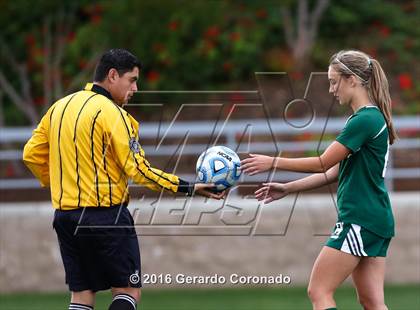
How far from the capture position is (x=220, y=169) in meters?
6.16

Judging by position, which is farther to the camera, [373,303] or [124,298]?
[124,298]

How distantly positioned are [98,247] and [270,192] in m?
1.11

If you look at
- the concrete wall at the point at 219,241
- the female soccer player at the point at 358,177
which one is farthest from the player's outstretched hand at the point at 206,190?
the concrete wall at the point at 219,241

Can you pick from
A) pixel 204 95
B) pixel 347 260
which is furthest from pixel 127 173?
pixel 204 95

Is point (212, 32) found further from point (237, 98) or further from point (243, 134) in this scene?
point (243, 134)

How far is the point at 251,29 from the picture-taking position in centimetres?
1500

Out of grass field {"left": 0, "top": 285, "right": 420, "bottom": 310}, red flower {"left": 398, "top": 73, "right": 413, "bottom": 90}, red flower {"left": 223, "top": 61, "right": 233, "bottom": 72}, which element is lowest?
grass field {"left": 0, "top": 285, "right": 420, "bottom": 310}

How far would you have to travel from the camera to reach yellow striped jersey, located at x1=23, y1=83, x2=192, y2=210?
5773 millimetres

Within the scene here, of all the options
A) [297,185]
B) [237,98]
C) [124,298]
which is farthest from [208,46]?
[124,298]

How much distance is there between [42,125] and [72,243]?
77cm

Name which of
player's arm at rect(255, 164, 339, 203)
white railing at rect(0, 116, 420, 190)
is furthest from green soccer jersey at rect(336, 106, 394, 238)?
white railing at rect(0, 116, 420, 190)

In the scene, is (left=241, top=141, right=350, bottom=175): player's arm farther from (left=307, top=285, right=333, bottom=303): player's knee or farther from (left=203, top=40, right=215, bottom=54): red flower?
(left=203, top=40, right=215, bottom=54): red flower

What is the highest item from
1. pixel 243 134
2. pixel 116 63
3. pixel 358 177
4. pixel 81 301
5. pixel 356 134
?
pixel 116 63

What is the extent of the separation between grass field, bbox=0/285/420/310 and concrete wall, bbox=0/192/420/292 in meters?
0.21
